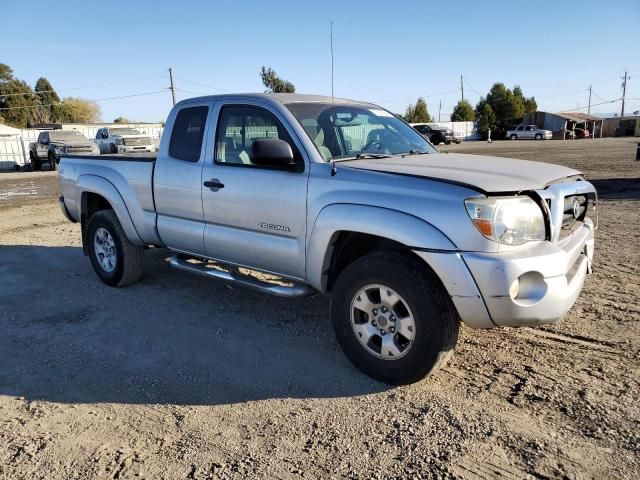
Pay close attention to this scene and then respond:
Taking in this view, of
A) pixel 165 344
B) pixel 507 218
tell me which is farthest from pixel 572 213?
pixel 165 344

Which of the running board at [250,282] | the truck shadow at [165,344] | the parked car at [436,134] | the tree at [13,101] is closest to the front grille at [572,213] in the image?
the truck shadow at [165,344]

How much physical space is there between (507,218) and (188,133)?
3.12 m

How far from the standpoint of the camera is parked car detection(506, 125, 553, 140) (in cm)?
5492

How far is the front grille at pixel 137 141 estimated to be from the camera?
2453 centimetres

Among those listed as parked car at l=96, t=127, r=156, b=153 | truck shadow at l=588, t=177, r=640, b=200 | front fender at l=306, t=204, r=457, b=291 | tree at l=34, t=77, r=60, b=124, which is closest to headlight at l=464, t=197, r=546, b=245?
front fender at l=306, t=204, r=457, b=291

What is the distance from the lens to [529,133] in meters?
56.2

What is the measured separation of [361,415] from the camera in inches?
126

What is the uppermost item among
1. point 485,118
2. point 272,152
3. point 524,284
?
point 485,118

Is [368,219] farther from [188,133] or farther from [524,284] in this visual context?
[188,133]

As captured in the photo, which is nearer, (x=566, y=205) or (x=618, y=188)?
(x=566, y=205)

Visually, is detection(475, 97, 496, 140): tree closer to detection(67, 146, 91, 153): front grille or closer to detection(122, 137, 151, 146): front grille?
detection(122, 137, 151, 146): front grille

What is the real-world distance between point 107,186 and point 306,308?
8.51ft

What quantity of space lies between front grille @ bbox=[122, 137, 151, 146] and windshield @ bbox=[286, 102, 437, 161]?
22080 mm

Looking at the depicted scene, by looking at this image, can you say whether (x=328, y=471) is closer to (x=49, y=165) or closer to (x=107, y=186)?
(x=107, y=186)
